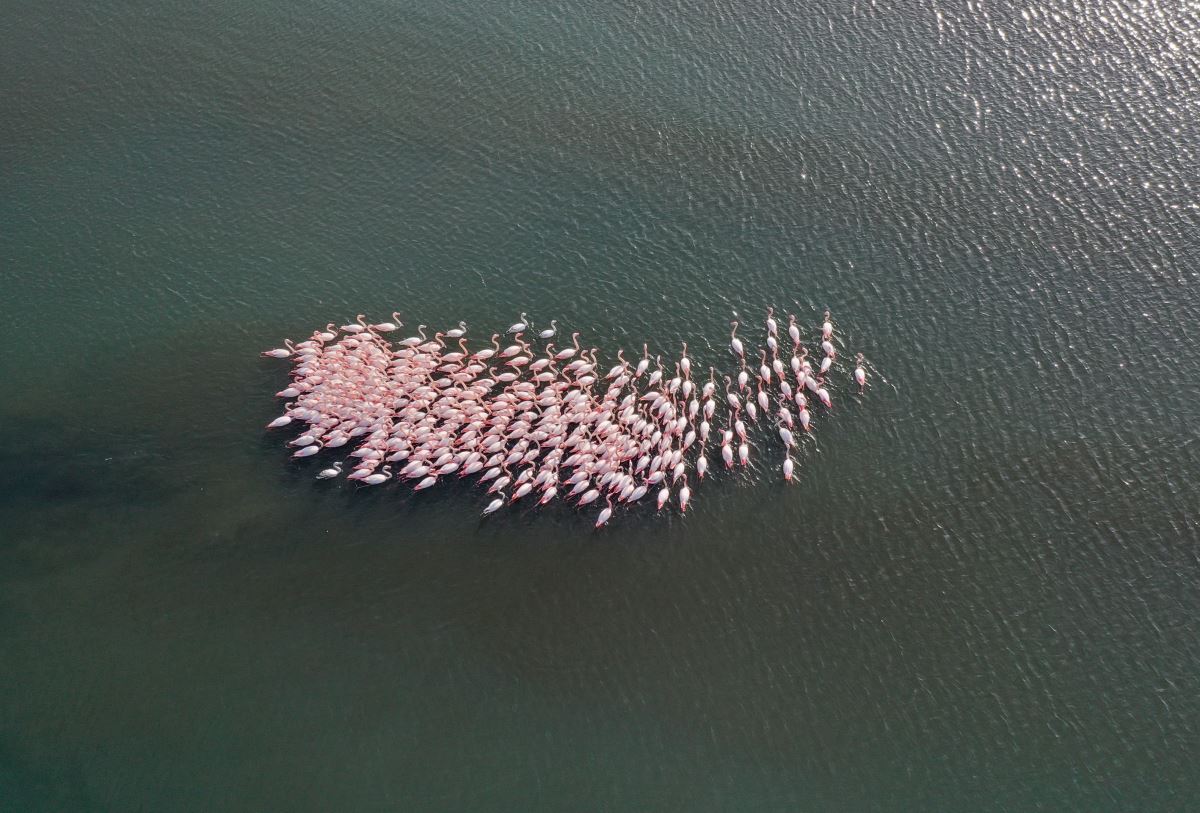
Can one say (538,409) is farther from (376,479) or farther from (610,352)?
(376,479)

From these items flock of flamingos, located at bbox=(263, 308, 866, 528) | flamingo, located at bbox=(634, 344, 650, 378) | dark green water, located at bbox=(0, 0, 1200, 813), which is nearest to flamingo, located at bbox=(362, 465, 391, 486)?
flock of flamingos, located at bbox=(263, 308, 866, 528)

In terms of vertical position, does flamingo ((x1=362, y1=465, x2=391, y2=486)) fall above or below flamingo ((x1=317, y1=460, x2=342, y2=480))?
below

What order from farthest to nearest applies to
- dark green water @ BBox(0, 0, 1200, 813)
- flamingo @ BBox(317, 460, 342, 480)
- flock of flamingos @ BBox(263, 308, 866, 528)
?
flamingo @ BBox(317, 460, 342, 480), flock of flamingos @ BBox(263, 308, 866, 528), dark green water @ BBox(0, 0, 1200, 813)

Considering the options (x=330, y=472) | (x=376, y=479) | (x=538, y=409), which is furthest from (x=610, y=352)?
(x=330, y=472)

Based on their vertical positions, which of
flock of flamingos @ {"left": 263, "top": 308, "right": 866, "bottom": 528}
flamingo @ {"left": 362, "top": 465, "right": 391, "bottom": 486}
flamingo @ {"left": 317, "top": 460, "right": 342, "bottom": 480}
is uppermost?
flock of flamingos @ {"left": 263, "top": 308, "right": 866, "bottom": 528}

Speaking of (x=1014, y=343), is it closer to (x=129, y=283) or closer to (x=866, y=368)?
(x=866, y=368)

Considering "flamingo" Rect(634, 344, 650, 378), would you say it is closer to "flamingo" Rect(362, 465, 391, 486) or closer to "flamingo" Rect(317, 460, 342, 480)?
Answer: "flamingo" Rect(362, 465, 391, 486)

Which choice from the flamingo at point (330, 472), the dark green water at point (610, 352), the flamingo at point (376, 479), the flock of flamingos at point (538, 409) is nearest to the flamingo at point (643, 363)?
the flock of flamingos at point (538, 409)
